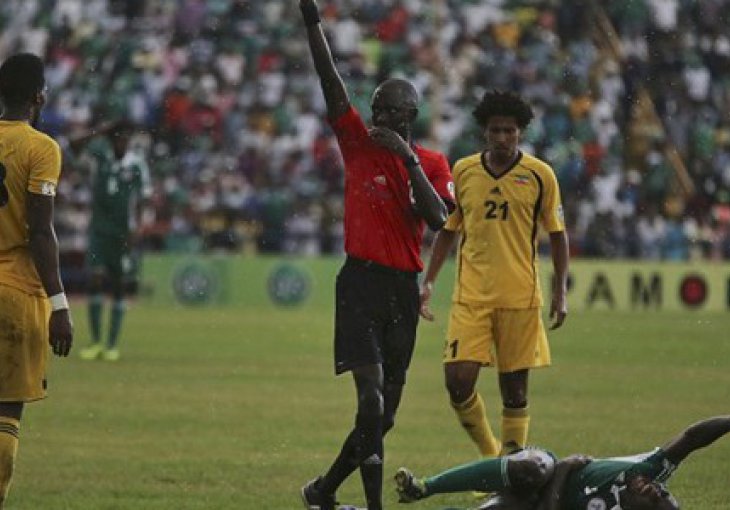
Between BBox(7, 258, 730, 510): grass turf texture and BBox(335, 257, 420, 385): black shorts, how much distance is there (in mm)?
1135

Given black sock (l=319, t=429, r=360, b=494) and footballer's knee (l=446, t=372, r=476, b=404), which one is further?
footballer's knee (l=446, t=372, r=476, b=404)

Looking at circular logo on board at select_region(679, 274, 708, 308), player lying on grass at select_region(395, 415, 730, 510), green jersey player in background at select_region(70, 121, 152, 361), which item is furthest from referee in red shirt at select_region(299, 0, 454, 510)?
circular logo on board at select_region(679, 274, 708, 308)

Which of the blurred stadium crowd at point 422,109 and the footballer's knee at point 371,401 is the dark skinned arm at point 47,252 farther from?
the blurred stadium crowd at point 422,109

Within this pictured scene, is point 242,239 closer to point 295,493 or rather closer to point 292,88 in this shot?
point 292,88

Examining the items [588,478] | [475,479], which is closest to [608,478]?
[588,478]

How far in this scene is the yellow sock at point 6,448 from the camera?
880 cm

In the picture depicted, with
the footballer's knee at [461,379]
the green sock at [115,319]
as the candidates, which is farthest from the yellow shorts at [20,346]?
the green sock at [115,319]

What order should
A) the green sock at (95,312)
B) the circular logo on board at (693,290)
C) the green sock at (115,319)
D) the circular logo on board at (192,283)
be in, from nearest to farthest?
1. the green sock at (115,319)
2. the green sock at (95,312)
3. the circular logo on board at (693,290)
4. the circular logo on board at (192,283)

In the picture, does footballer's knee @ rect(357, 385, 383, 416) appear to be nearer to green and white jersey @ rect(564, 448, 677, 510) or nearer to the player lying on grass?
the player lying on grass

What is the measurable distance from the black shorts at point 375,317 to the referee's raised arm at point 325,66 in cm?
84

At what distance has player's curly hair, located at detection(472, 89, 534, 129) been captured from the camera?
37.7 ft

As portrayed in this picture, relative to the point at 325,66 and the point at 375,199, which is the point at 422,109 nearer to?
the point at 375,199

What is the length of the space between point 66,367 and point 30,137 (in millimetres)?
12544

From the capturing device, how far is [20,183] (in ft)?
28.8
